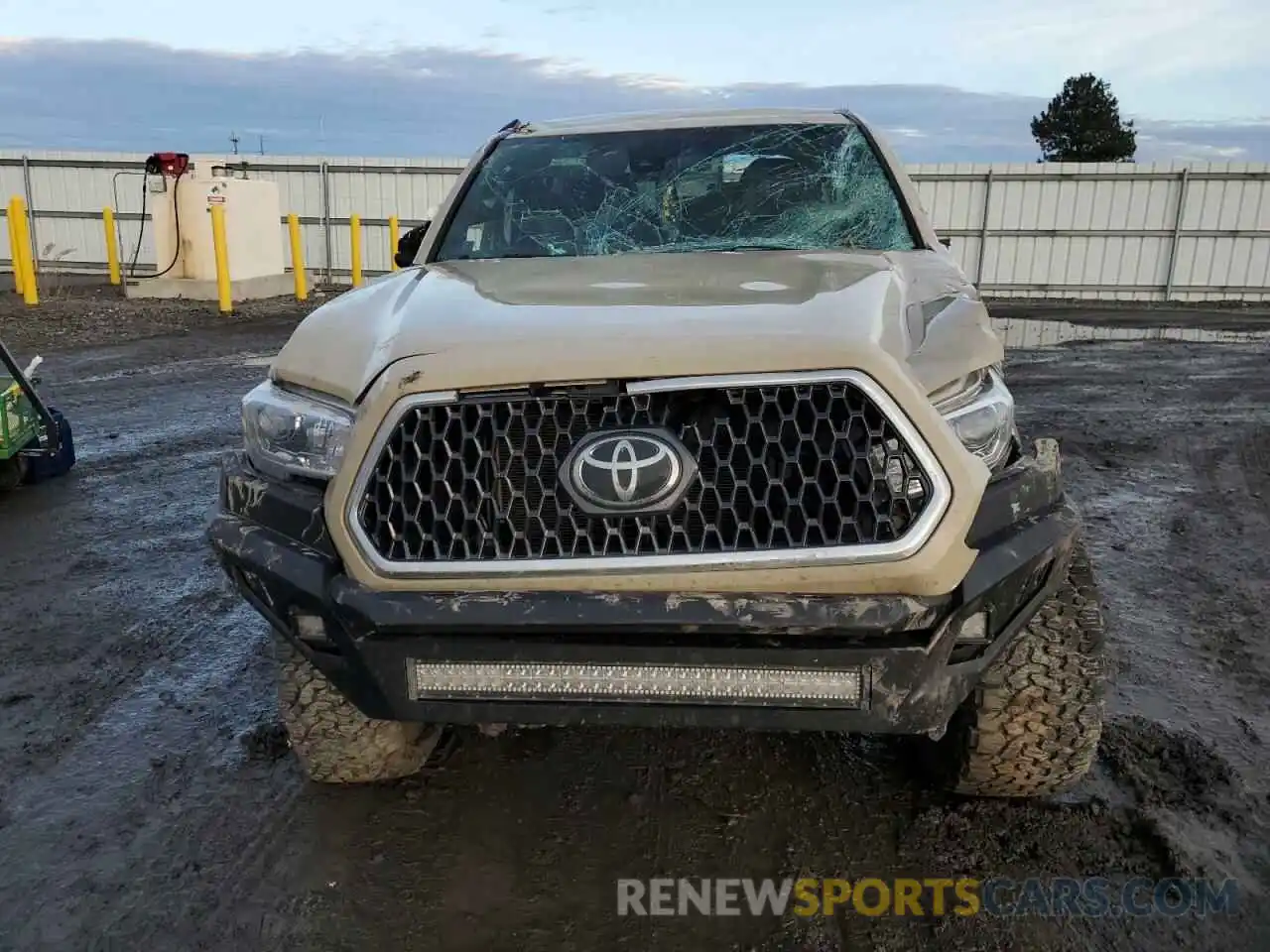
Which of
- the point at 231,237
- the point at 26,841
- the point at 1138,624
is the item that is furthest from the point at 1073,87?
the point at 26,841

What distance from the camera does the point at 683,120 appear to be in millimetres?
3842

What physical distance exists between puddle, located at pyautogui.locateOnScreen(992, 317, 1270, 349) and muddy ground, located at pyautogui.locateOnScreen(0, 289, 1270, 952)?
9.50 meters

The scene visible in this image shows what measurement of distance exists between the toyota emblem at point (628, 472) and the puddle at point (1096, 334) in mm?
11330

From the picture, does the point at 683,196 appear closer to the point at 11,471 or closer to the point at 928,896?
the point at 928,896

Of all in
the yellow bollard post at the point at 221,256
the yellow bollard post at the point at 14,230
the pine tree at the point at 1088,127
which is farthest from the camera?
the pine tree at the point at 1088,127

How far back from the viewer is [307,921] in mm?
2197

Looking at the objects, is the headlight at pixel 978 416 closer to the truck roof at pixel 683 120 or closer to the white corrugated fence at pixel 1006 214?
the truck roof at pixel 683 120

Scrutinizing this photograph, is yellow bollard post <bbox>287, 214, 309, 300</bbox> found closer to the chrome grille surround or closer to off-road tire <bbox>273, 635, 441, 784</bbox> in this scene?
off-road tire <bbox>273, 635, 441, 784</bbox>

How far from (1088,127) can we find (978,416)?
47557 millimetres

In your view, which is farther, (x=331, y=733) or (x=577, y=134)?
(x=577, y=134)

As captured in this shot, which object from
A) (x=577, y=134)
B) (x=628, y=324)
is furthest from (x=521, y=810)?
(x=577, y=134)

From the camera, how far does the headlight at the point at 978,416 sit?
208 cm

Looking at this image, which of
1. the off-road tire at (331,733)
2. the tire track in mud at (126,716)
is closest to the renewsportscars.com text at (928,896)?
the off-road tire at (331,733)

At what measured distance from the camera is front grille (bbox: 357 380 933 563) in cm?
193
